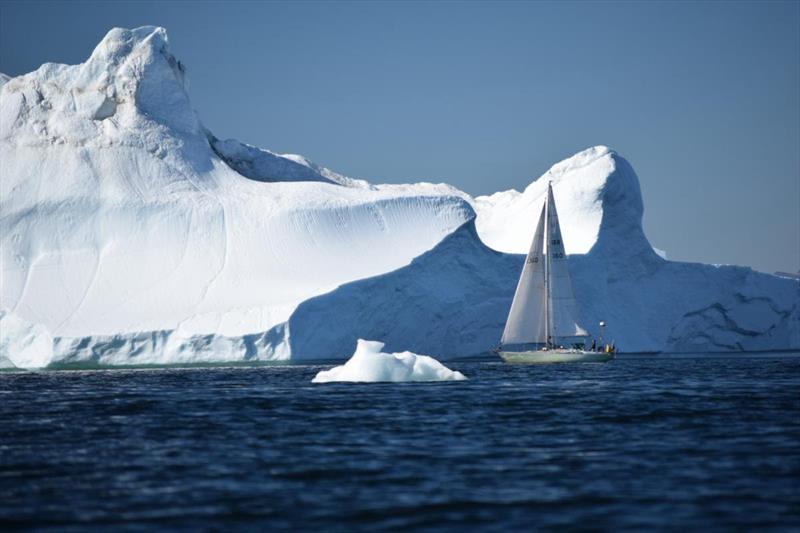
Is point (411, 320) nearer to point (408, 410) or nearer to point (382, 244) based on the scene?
point (382, 244)

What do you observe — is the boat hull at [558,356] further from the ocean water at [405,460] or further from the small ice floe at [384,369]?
the ocean water at [405,460]

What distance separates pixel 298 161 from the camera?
7281 cm

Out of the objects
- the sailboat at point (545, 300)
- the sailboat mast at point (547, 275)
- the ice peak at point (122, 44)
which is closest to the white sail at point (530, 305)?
the sailboat at point (545, 300)

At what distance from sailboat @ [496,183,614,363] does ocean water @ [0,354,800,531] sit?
21234mm

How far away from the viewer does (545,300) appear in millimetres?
50719

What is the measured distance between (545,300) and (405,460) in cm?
3587

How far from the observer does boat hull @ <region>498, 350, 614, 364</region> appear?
160 feet

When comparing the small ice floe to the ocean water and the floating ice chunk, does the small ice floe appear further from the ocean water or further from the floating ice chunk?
the floating ice chunk

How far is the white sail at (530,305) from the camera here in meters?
50.5

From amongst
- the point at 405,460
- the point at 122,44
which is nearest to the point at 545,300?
the point at 122,44

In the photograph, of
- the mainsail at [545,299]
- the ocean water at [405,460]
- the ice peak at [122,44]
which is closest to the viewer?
the ocean water at [405,460]

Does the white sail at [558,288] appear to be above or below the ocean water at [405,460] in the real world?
above

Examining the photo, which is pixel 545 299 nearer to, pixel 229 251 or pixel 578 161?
pixel 229 251

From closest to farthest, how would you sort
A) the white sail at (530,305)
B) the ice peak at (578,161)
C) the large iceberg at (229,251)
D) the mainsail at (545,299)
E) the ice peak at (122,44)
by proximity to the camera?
the large iceberg at (229,251) < the mainsail at (545,299) < the white sail at (530,305) < the ice peak at (122,44) < the ice peak at (578,161)
